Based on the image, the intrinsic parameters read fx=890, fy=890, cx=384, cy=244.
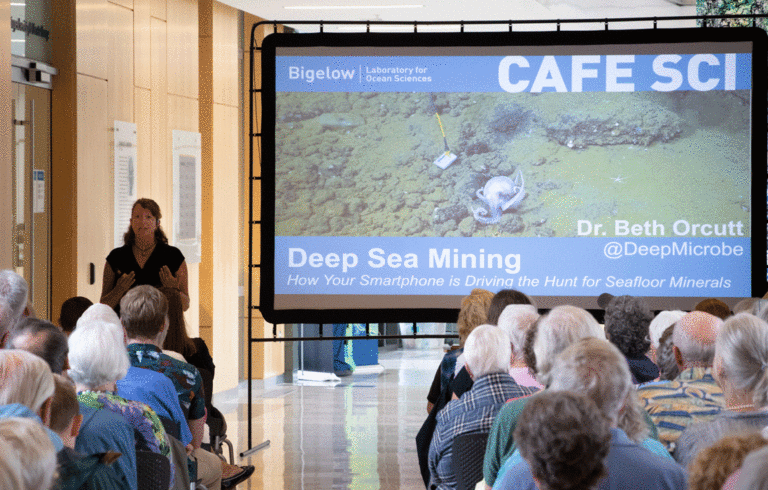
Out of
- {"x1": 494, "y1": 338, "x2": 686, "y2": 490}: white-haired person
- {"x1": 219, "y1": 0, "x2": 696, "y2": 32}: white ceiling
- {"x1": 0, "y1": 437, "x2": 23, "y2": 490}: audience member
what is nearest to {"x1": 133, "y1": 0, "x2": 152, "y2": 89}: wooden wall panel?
{"x1": 219, "y1": 0, "x2": 696, "y2": 32}: white ceiling

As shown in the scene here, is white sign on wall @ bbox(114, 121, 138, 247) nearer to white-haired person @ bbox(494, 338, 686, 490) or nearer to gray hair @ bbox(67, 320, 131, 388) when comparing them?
gray hair @ bbox(67, 320, 131, 388)

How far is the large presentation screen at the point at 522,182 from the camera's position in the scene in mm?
6402

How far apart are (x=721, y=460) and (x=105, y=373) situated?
80.3 inches

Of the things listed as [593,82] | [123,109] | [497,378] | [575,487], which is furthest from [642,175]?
[575,487]

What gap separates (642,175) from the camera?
6.44 m

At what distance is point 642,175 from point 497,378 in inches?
146

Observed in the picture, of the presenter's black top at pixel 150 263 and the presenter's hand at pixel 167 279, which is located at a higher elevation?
the presenter's black top at pixel 150 263

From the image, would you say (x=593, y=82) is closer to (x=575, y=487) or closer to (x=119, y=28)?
(x=119, y=28)

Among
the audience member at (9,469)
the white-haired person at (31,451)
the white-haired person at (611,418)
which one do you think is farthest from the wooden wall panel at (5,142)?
the audience member at (9,469)

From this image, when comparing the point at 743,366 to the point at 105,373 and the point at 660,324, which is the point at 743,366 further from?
the point at 105,373

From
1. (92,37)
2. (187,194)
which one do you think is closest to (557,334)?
(92,37)

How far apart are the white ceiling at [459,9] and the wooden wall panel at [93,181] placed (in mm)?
1985

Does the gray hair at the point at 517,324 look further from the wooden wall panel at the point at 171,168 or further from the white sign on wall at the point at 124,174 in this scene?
the wooden wall panel at the point at 171,168

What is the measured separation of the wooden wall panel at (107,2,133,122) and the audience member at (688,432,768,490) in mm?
6568
